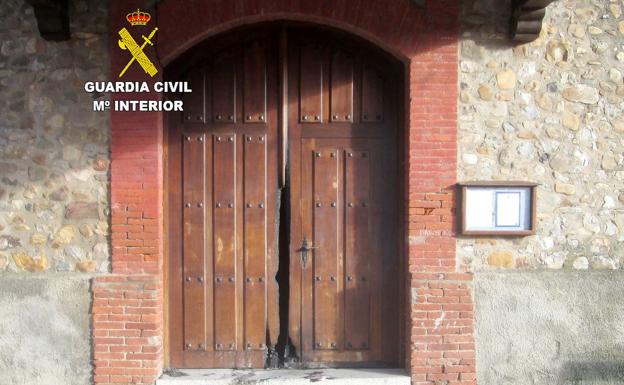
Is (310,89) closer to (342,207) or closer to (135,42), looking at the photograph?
(342,207)

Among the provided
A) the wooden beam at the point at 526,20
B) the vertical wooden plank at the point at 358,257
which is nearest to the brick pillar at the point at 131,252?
the vertical wooden plank at the point at 358,257

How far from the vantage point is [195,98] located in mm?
4809

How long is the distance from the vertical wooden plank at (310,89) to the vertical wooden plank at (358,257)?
1.71ft

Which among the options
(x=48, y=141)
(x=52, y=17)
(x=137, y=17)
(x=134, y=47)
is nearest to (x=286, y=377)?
(x=48, y=141)

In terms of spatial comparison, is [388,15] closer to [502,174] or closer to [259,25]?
[259,25]

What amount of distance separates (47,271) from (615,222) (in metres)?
4.50

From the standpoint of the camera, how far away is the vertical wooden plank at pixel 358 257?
4834mm

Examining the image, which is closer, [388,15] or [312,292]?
[388,15]

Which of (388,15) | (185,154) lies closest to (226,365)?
(185,154)

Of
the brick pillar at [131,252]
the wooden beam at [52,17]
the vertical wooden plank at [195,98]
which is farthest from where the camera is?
the vertical wooden plank at [195,98]

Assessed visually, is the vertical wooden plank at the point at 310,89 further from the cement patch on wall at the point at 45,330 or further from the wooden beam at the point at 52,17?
the cement patch on wall at the point at 45,330

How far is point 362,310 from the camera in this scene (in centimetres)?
485

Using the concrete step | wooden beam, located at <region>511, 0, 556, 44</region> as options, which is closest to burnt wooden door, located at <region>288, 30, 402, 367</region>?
the concrete step

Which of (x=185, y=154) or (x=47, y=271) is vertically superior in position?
(x=185, y=154)
